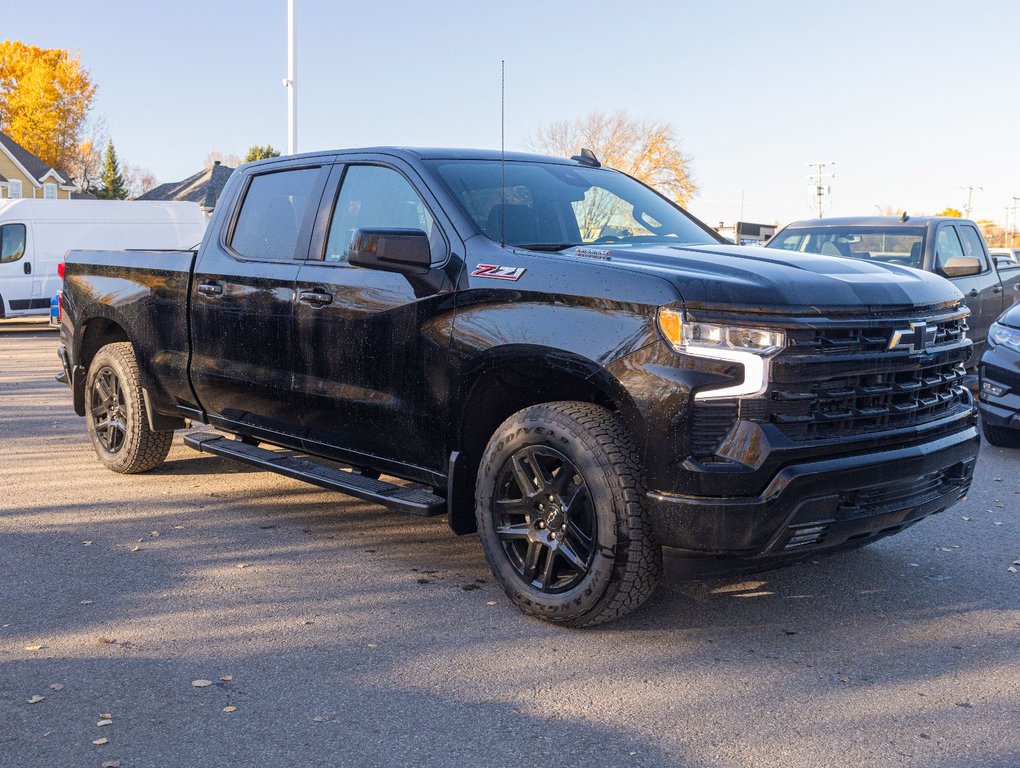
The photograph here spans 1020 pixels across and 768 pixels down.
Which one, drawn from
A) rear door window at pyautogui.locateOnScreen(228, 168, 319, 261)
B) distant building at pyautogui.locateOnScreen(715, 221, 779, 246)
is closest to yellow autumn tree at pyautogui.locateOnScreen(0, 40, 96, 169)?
distant building at pyautogui.locateOnScreen(715, 221, 779, 246)

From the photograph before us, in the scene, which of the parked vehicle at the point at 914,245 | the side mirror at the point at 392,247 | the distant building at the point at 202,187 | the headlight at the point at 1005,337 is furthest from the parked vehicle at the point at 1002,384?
the distant building at the point at 202,187

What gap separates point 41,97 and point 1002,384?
69888 millimetres

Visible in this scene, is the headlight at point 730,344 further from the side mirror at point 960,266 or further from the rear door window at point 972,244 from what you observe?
the rear door window at point 972,244

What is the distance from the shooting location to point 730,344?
3854mm

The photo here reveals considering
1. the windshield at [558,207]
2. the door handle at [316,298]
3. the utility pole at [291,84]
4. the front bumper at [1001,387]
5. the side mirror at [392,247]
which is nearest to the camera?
the side mirror at [392,247]

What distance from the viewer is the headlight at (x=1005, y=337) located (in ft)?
26.7

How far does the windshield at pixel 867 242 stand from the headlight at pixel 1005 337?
2122mm

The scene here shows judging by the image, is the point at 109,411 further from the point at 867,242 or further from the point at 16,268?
the point at 16,268

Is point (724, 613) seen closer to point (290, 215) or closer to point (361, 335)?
point (361, 335)

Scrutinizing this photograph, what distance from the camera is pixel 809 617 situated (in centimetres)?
456

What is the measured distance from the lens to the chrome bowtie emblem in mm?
4152

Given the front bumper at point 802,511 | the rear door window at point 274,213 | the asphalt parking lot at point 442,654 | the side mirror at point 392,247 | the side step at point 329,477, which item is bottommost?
the asphalt parking lot at point 442,654

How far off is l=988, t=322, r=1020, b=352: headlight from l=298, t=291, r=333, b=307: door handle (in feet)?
17.6

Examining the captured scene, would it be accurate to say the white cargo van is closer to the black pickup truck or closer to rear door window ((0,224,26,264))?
rear door window ((0,224,26,264))
